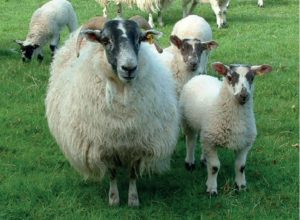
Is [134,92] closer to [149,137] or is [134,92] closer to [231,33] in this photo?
A: [149,137]

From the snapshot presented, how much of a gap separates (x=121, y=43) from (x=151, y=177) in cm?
168

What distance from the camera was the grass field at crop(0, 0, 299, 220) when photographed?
202 inches

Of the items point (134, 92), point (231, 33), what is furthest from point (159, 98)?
point (231, 33)

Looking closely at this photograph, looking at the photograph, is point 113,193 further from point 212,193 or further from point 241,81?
point 241,81

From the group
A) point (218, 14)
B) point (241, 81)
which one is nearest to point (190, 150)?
point (241, 81)

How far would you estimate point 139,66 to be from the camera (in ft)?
16.5

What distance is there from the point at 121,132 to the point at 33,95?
403cm

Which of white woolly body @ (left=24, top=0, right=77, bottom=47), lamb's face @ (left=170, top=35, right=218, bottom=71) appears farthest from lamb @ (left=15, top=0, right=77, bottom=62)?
lamb's face @ (left=170, top=35, right=218, bottom=71)

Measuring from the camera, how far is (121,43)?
4.76 meters

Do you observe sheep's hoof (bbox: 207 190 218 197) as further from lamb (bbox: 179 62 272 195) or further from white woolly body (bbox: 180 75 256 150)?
white woolly body (bbox: 180 75 256 150)

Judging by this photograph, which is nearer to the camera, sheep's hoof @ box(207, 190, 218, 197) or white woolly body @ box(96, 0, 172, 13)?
sheep's hoof @ box(207, 190, 218, 197)

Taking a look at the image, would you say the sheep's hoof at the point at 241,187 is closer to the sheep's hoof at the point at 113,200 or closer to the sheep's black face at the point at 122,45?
the sheep's hoof at the point at 113,200

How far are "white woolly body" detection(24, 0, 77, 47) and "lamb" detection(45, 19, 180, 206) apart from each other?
19.9ft

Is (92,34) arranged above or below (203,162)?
above
